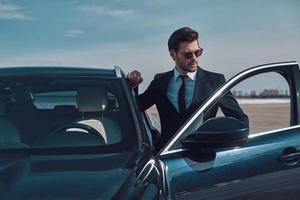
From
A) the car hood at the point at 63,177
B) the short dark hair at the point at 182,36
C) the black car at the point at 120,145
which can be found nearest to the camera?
the car hood at the point at 63,177

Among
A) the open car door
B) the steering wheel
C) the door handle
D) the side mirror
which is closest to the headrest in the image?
the steering wheel

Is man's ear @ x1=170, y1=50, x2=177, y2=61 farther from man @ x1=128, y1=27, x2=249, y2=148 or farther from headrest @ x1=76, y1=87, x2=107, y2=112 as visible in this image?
headrest @ x1=76, y1=87, x2=107, y2=112

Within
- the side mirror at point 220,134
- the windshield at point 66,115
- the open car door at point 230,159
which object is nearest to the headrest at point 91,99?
the windshield at point 66,115

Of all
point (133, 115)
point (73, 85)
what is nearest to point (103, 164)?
point (133, 115)

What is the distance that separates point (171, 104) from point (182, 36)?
1.58 ft

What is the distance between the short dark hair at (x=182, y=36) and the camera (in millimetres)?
4148

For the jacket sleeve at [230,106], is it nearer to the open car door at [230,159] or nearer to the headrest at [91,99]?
the open car door at [230,159]

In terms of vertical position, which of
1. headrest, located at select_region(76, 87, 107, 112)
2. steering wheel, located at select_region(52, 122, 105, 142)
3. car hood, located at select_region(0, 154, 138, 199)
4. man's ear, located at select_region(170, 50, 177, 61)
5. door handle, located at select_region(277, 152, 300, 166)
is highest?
man's ear, located at select_region(170, 50, 177, 61)

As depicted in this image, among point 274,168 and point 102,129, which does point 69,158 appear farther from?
point 274,168

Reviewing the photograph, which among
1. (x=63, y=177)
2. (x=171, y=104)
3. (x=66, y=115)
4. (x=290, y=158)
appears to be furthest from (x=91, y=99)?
(x=290, y=158)

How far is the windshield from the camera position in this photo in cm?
329

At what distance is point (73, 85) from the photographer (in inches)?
148

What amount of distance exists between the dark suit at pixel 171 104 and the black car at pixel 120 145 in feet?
0.91

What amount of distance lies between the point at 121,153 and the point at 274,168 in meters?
1.09
